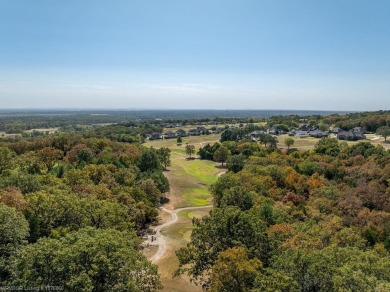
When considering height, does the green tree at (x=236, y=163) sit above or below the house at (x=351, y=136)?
below

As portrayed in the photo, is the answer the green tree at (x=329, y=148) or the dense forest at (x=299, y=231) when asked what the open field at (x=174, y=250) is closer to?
the dense forest at (x=299, y=231)

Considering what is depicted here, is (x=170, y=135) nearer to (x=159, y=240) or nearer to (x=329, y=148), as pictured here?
(x=329, y=148)

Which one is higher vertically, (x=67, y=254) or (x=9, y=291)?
(x=67, y=254)

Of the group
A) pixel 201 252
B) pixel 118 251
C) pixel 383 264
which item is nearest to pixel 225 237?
pixel 201 252

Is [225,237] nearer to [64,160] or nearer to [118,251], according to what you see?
[118,251]

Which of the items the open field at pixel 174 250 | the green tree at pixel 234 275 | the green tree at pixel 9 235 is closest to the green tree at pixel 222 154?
the open field at pixel 174 250

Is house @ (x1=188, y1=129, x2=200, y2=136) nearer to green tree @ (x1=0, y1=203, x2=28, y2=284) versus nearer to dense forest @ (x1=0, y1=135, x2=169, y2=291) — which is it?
dense forest @ (x1=0, y1=135, x2=169, y2=291)
